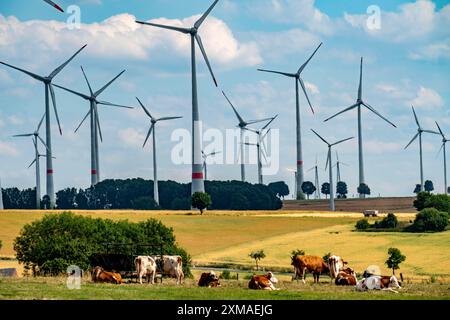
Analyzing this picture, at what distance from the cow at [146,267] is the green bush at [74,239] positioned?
2054 cm

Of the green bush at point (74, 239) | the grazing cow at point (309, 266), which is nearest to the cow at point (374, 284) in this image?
the grazing cow at point (309, 266)

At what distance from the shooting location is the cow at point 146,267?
140 feet

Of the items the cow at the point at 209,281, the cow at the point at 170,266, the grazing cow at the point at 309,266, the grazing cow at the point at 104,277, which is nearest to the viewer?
the cow at the point at 209,281

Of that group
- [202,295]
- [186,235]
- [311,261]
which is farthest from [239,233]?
[202,295]

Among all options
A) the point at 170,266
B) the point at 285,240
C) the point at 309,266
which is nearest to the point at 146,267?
the point at 170,266

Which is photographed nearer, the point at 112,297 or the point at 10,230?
the point at 112,297

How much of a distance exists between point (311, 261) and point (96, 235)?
4056 cm

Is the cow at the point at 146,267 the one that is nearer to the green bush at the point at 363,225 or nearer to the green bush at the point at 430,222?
the green bush at the point at 430,222

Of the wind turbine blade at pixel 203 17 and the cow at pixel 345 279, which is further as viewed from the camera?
the wind turbine blade at pixel 203 17

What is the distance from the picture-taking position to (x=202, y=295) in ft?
111

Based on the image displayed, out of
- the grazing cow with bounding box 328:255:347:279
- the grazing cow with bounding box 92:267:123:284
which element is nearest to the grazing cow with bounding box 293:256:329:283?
the grazing cow with bounding box 328:255:347:279
